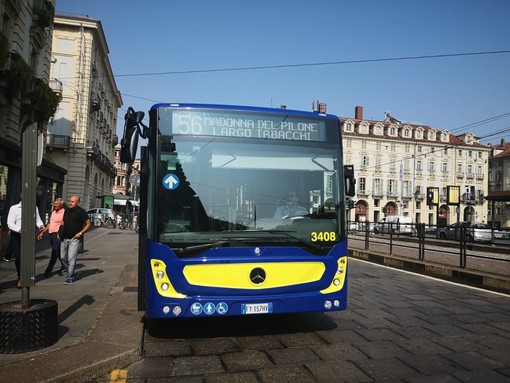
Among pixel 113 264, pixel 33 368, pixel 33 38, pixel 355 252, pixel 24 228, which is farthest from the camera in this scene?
pixel 33 38

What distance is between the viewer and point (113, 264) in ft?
39.9

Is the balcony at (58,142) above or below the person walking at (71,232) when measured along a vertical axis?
above

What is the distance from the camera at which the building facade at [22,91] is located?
50.4 feet

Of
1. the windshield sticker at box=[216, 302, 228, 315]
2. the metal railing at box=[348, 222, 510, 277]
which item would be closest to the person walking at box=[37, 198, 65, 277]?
the windshield sticker at box=[216, 302, 228, 315]

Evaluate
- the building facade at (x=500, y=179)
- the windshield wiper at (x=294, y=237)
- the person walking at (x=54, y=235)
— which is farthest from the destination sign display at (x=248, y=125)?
the building facade at (x=500, y=179)

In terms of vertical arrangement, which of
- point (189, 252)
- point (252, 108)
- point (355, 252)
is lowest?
point (355, 252)

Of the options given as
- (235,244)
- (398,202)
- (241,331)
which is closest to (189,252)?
(235,244)

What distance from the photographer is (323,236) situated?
18.0 ft

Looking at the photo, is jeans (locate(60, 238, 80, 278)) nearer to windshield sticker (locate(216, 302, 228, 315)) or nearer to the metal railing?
windshield sticker (locate(216, 302, 228, 315))

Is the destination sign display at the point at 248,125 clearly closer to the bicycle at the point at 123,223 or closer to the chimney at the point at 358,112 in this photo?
the bicycle at the point at 123,223

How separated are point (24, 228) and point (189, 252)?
1700mm

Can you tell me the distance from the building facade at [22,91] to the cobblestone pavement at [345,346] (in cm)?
1066

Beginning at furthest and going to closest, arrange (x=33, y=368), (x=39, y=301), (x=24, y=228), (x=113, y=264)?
(x=113, y=264) < (x=39, y=301) < (x=24, y=228) < (x=33, y=368)

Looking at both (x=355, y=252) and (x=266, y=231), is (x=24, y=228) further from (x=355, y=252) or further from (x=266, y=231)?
(x=355, y=252)
